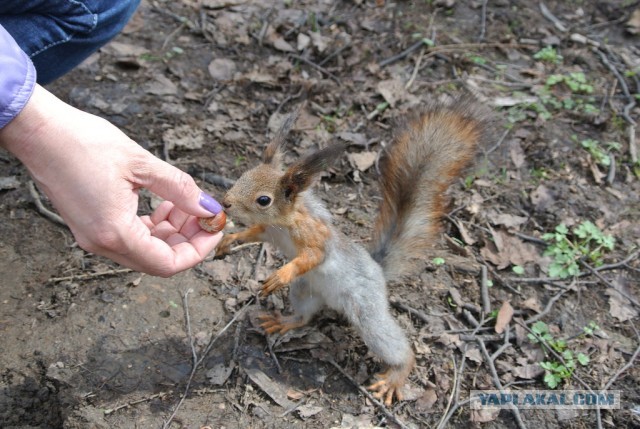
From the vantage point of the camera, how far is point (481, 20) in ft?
13.5

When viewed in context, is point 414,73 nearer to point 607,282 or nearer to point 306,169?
point 607,282

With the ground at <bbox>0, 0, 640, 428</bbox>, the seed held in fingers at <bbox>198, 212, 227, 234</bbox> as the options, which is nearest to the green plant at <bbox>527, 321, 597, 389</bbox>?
the ground at <bbox>0, 0, 640, 428</bbox>

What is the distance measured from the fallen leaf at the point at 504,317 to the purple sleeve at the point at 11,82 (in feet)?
6.68

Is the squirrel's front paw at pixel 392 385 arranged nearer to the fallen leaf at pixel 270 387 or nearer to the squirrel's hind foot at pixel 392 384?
the squirrel's hind foot at pixel 392 384

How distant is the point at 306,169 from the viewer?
74.4 inches

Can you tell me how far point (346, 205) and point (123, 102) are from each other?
143 cm

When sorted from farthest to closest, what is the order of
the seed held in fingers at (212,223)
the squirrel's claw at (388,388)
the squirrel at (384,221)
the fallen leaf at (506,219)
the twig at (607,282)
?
the fallen leaf at (506,219) → the twig at (607,282) → the squirrel's claw at (388,388) → the squirrel at (384,221) → the seed held in fingers at (212,223)

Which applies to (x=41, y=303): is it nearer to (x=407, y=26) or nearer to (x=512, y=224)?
(x=512, y=224)

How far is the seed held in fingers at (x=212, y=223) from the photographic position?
1.78m

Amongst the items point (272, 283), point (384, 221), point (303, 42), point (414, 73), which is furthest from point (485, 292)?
point (303, 42)

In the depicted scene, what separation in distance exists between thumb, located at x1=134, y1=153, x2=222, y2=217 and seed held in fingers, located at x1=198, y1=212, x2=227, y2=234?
0.22 feet

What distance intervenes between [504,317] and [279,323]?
1016mm

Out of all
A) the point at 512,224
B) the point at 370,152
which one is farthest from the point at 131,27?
the point at 512,224

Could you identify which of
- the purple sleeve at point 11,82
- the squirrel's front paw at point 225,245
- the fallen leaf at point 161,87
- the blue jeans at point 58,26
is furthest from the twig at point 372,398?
the fallen leaf at point 161,87
